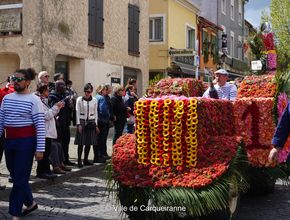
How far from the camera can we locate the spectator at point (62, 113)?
931cm

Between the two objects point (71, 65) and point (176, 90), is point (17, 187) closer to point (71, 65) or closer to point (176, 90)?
point (176, 90)

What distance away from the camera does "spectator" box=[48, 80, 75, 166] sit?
9.31 meters

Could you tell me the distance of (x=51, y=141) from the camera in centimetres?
886

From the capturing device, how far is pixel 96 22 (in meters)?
18.5

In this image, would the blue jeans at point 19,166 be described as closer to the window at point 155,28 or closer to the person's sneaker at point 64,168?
the person's sneaker at point 64,168

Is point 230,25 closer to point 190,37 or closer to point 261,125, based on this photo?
point 190,37

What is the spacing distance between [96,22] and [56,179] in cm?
1043

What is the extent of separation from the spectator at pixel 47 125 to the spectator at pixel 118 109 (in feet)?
10.4

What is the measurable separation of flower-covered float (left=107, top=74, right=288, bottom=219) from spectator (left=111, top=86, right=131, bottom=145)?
213 inches

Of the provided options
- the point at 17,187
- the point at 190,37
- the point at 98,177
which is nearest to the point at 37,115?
the point at 17,187

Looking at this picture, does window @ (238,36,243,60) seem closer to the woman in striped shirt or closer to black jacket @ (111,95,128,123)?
black jacket @ (111,95,128,123)

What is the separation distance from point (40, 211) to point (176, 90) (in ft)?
7.87

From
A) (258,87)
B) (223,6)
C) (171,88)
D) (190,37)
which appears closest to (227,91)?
(258,87)

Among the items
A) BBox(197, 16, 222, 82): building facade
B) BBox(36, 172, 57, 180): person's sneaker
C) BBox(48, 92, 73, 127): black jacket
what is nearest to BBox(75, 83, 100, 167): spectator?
BBox(48, 92, 73, 127): black jacket
